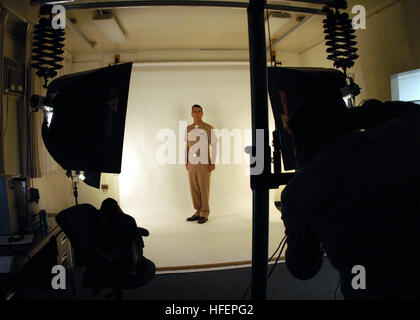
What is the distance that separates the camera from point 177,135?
4.83 meters

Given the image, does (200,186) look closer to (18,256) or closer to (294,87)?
(18,256)

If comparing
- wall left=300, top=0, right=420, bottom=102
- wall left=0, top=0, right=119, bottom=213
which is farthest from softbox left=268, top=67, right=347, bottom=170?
wall left=0, top=0, right=119, bottom=213

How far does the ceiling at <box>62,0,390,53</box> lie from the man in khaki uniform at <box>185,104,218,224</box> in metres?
1.17

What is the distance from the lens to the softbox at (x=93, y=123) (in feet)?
4.53

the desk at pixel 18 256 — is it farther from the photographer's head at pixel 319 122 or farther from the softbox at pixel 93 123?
the photographer's head at pixel 319 122

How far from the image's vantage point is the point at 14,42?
261 cm

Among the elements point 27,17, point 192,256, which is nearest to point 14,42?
point 27,17

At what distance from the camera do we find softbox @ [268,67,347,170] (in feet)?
4.67

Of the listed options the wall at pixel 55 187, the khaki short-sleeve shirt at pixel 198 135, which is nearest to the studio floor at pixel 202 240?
the wall at pixel 55 187

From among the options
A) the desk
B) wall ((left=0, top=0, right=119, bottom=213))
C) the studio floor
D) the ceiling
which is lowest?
the studio floor

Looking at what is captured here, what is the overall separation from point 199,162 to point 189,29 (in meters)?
2.10

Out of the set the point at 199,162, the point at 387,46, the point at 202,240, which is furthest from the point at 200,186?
the point at 387,46

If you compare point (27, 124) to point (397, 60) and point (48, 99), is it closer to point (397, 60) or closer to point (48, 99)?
point (48, 99)

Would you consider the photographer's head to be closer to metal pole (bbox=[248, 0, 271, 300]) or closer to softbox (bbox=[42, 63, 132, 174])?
metal pole (bbox=[248, 0, 271, 300])
